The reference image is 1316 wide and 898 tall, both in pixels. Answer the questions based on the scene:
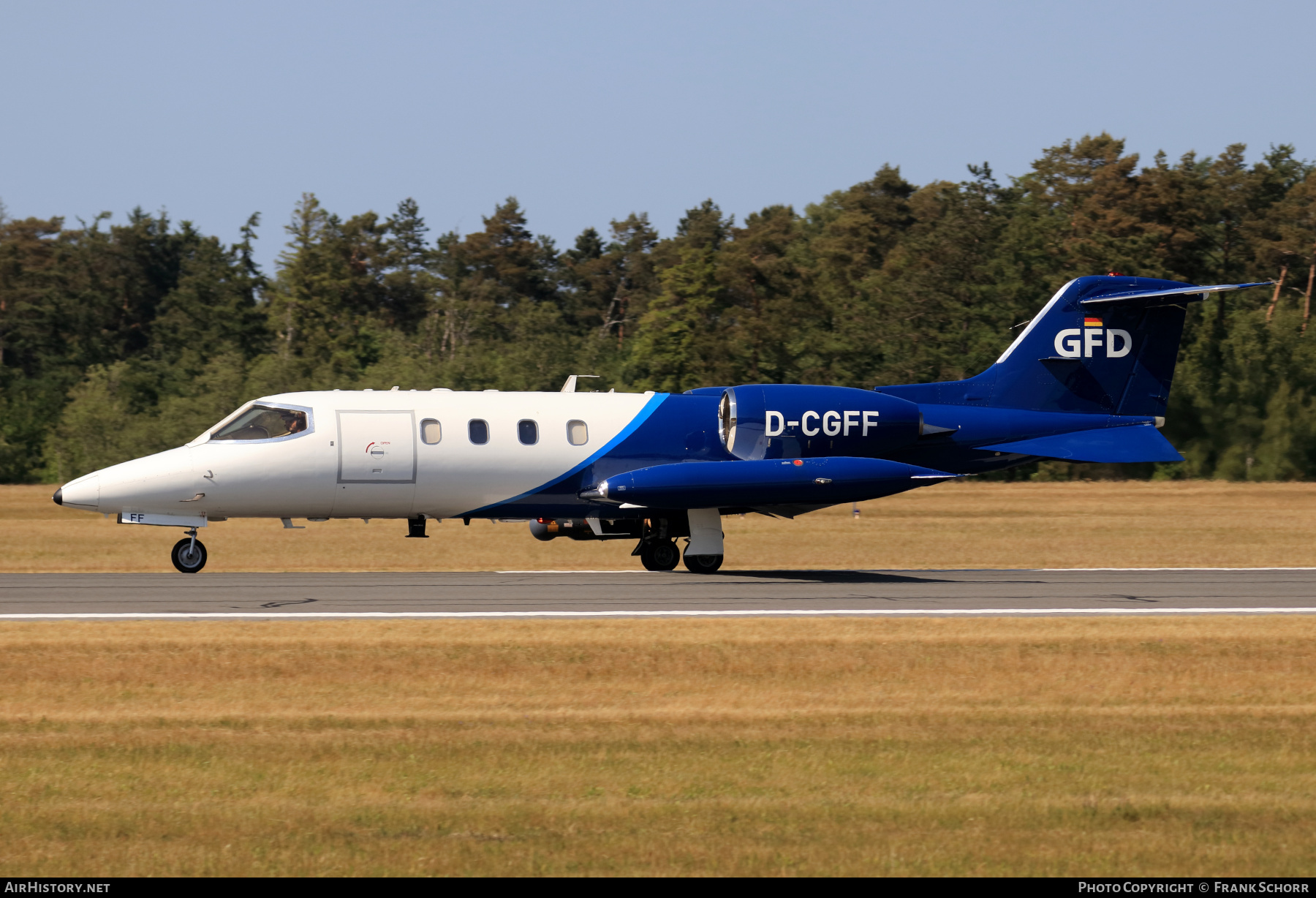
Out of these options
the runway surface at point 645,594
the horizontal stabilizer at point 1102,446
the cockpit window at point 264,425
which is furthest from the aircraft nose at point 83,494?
the horizontal stabilizer at point 1102,446

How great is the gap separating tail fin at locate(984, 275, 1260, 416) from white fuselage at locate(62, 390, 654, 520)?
23.9ft

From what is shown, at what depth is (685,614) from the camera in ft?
57.4

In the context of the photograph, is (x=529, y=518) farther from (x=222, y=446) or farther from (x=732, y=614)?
(x=732, y=614)

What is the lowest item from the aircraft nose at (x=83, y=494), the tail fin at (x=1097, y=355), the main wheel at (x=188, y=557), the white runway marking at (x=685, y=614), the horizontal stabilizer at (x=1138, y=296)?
the white runway marking at (x=685, y=614)

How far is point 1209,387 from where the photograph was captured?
60250 mm

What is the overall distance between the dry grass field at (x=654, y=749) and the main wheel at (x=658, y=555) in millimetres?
8129

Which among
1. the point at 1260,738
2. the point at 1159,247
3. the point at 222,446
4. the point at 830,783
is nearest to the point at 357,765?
the point at 830,783

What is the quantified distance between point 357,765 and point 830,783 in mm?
3201

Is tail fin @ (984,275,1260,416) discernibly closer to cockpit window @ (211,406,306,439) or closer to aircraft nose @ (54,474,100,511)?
cockpit window @ (211,406,306,439)

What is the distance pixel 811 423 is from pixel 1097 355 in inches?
236

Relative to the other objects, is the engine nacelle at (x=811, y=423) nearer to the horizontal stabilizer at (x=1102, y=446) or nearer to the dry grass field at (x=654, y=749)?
the horizontal stabilizer at (x=1102, y=446)

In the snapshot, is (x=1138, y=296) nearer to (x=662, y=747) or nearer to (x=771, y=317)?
(x=662, y=747)

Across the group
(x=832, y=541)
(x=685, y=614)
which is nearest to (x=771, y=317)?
(x=832, y=541)

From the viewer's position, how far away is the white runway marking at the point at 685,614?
54.9ft
